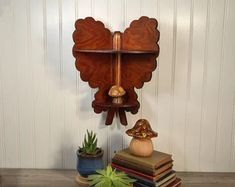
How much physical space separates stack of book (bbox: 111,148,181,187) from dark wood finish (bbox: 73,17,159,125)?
0.22 m

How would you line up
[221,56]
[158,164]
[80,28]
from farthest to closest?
[221,56] < [80,28] < [158,164]

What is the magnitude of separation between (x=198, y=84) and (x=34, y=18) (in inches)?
32.9

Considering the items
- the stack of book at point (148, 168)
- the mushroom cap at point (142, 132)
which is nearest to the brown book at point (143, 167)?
the stack of book at point (148, 168)

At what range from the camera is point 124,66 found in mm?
1363

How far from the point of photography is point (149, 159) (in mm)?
1189

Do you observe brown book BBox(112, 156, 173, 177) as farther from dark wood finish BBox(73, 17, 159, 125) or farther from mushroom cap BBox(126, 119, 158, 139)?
dark wood finish BBox(73, 17, 159, 125)

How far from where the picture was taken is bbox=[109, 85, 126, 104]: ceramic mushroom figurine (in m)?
1.28

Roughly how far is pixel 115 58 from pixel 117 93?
0.57 feet

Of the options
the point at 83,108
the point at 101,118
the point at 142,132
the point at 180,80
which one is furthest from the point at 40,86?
the point at 180,80

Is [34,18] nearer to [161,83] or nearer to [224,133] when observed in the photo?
[161,83]

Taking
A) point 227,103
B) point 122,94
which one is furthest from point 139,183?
point 227,103

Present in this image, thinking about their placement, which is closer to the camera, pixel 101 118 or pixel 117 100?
pixel 117 100

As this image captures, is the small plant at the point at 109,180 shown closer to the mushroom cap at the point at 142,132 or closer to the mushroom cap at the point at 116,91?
the mushroom cap at the point at 142,132

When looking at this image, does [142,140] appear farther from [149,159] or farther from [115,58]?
[115,58]
